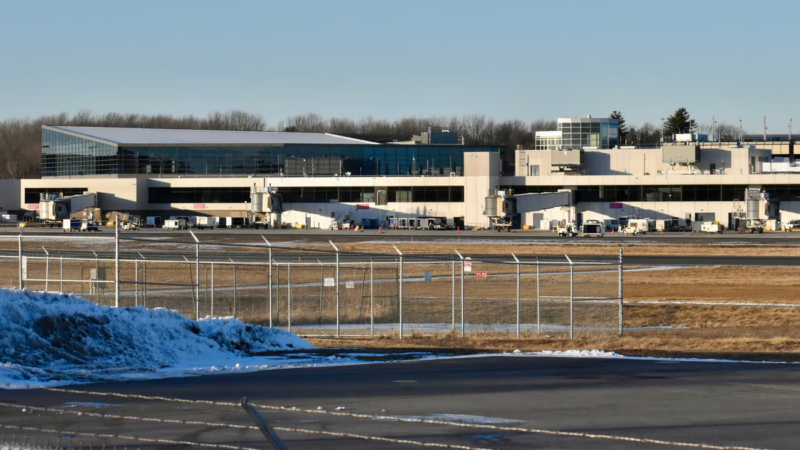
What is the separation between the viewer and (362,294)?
101ft

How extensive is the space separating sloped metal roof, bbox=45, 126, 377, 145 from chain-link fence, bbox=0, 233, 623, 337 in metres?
81.0

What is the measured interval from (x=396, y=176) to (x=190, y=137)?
120 ft

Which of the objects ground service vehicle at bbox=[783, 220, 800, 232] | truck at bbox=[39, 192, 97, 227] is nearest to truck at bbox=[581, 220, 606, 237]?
ground service vehicle at bbox=[783, 220, 800, 232]

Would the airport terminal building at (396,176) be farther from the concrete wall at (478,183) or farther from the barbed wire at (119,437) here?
the barbed wire at (119,437)

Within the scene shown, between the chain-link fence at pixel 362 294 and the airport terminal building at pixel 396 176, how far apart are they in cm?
6059

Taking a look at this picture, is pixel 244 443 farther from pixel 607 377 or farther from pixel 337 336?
pixel 337 336

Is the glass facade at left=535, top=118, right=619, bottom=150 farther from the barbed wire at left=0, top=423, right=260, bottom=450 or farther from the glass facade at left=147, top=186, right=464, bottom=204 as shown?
the barbed wire at left=0, top=423, right=260, bottom=450

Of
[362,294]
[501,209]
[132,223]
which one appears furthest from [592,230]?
[362,294]

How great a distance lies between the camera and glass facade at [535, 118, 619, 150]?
382 feet

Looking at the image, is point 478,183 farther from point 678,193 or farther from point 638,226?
point 678,193

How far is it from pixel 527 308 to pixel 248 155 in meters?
96.4

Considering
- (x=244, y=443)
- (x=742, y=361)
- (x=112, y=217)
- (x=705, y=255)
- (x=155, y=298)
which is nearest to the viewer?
(x=244, y=443)

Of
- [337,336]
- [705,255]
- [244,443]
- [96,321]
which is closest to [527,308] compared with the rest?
[337,336]

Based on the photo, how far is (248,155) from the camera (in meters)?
127
